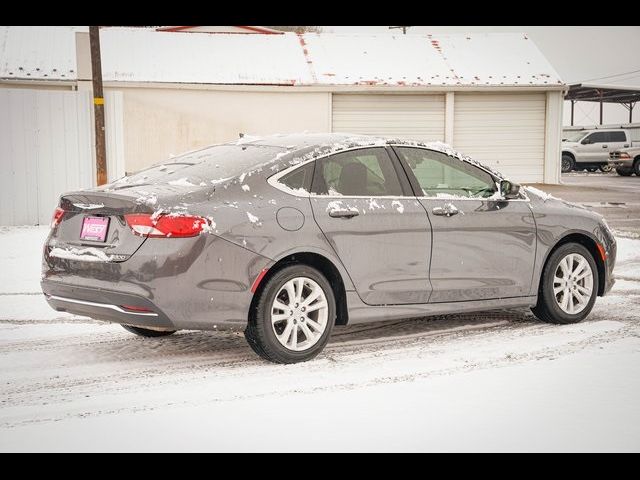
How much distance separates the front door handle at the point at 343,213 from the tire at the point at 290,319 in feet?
1.31

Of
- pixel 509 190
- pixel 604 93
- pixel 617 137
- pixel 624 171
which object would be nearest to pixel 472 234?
pixel 509 190

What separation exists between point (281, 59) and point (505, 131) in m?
7.16

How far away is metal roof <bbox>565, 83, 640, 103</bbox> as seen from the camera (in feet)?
138

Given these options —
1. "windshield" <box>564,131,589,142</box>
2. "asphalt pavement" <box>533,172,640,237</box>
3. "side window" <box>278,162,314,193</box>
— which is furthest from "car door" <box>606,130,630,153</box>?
"side window" <box>278,162,314,193</box>

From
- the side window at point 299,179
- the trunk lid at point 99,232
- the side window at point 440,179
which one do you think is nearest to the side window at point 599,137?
the side window at point 440,179

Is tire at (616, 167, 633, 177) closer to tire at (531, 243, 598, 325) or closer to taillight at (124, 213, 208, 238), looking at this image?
tire at (531, 243, 598, 325)

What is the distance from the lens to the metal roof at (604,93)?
42.0 meters

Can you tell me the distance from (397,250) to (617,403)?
193 centimetres

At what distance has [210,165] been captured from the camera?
6594mm

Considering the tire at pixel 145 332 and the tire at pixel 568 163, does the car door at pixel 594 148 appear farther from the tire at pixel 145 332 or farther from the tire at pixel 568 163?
the tire at pixel 145 332

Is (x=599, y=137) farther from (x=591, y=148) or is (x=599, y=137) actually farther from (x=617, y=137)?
(x=617, y=137)

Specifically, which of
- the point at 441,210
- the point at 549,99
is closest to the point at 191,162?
the point at 441,210

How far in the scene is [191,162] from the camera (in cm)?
685

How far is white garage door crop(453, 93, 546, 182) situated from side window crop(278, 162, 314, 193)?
22.2 m
